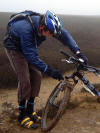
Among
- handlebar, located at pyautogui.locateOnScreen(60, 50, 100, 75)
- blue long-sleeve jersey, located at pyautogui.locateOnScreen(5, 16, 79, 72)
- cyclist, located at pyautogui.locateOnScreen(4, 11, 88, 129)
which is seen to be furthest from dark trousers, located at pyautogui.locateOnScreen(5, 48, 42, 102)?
handlebar, located at pyautogui.locateOnScreen(60, 50, 100, 75)

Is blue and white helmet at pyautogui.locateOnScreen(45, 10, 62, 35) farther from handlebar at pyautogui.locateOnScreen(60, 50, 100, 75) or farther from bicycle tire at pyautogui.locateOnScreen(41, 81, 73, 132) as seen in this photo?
bicycle tire at pyautogui.locateOnScreen(41, 81, 73, 132)

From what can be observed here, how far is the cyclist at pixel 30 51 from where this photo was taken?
4.38 metres

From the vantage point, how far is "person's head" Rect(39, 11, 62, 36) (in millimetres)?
4297

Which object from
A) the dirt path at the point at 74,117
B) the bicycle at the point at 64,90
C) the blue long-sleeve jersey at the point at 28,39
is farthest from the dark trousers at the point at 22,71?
the dirt path at the point at 74,117

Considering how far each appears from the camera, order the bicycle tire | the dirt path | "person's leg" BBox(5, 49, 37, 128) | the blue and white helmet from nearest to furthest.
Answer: the blue and white helmet, the bicycle tire, "person's leg" BBox(5, 49, 37, 128), the dirt path

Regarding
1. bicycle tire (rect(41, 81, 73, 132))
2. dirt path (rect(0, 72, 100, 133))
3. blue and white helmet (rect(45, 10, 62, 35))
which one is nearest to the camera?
blue and white helmet (rect(45, 10, 62, 35))

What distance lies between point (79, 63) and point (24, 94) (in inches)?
47.9

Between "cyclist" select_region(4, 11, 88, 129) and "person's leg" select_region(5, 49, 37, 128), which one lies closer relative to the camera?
"cyclist" select_region(4, 11, 88, 129)

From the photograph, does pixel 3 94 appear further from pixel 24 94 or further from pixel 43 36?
pixel 43 36

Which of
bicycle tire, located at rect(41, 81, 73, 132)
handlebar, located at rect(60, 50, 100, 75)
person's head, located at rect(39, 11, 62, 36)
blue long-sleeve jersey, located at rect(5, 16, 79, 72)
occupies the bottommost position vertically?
bicycle tire, located at rect(41, 81, 73, 132)

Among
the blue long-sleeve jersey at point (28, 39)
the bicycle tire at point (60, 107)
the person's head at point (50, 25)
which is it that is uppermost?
the person's head at point (50, 25)

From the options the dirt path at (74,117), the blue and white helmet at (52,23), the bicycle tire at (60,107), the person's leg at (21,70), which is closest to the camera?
the blue and white helmet at (52,23)

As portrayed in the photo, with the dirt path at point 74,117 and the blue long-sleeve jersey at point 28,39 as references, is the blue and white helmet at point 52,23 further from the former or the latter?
the dirt path at point 74,117

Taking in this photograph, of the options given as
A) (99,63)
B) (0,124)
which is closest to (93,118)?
(0,124)
